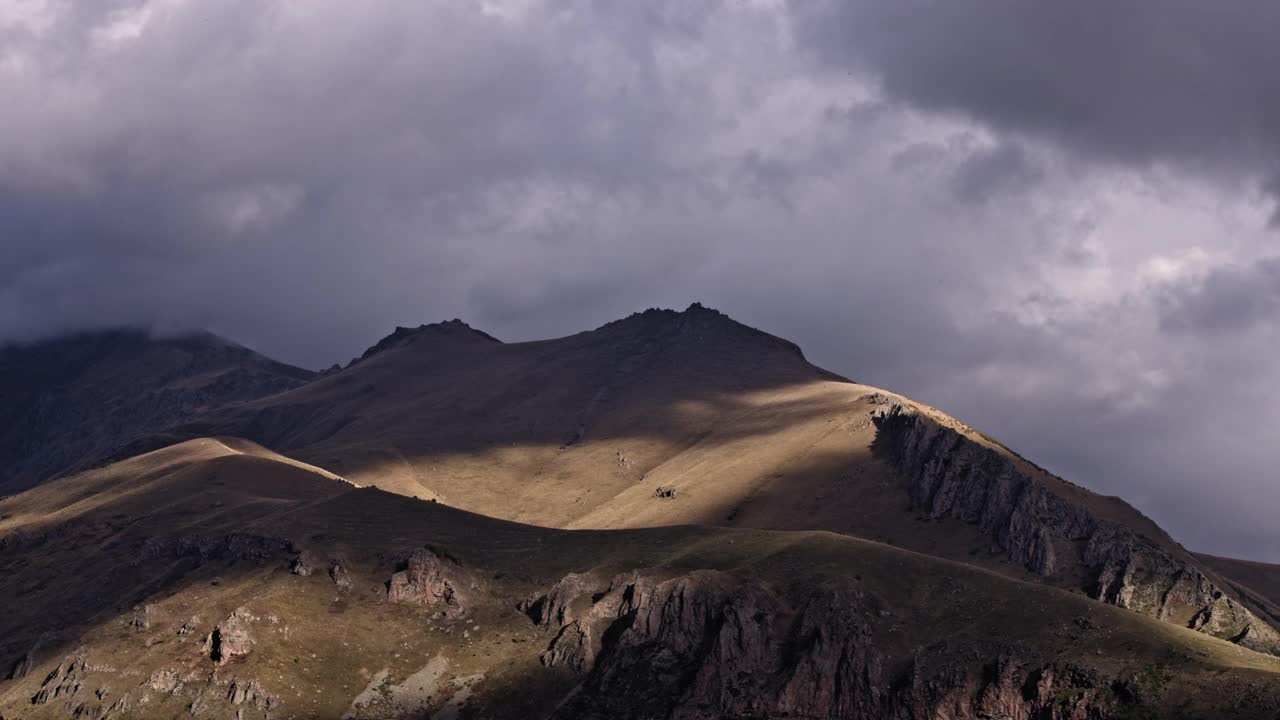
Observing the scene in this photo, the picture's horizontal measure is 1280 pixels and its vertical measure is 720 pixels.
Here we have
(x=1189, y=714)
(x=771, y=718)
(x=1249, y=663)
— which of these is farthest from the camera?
(x=771, y=718)

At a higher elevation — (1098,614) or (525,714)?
(1098,614)

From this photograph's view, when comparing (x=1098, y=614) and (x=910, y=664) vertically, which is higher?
(x=1098, y=614)

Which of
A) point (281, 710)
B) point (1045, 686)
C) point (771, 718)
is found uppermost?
point (1045, 686)

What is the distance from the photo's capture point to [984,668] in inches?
7392

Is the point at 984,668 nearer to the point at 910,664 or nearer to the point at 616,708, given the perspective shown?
the point at 910,664

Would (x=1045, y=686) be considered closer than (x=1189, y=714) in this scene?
No

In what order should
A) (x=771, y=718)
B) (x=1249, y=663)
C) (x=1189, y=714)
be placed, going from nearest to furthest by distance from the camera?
1. (x=1189, y=714)
2. (x=1249, y=663)
3. (x=771, y=718)

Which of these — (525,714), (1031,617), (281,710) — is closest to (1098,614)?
(1031,617)

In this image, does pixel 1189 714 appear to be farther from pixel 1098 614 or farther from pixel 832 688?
pixel 832 688

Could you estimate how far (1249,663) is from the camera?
177m

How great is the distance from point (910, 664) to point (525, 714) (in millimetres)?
59502

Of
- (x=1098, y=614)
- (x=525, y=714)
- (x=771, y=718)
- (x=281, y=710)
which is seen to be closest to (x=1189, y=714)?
(x=1098, y=614)

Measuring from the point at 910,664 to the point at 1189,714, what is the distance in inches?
1675

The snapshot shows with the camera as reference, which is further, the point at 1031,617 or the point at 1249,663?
the point at 1031,617
